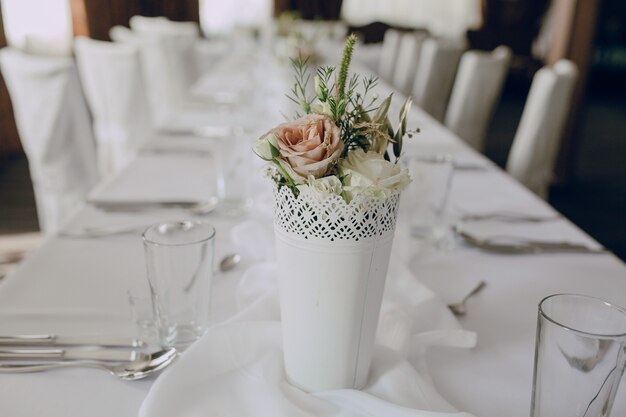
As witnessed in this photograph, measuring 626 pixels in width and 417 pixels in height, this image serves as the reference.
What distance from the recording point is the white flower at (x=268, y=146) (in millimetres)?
576

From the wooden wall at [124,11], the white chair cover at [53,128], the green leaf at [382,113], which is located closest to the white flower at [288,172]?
the green leaf at [382,113]

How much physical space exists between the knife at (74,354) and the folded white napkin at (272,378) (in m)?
0.11

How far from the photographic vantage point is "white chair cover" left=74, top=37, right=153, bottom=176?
266 centimetres

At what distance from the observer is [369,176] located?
0.58 metres

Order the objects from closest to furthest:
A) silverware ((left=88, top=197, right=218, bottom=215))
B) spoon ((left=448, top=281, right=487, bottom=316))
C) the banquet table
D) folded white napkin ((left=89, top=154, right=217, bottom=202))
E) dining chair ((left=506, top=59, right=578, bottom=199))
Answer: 1. the banquet table
2. spoon ((left=448, top=281, right=487, bottom=316))
3. silverware ((left=88, top=197, right=218, bottom=215))
4. folded white napkin ((left=89, top=154, right=217, bottom=202))
5. dining chair ((left=506, top=59, right=578, bottom=199))

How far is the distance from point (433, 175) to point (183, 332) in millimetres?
600

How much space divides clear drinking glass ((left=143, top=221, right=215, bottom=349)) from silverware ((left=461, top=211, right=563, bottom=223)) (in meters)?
0.70

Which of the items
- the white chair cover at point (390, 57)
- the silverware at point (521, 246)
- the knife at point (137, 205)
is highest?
the silverware at point (521, 246)

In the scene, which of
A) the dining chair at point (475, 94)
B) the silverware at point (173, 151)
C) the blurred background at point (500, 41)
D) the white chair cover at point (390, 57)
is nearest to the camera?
the silverware at point (173, 151)

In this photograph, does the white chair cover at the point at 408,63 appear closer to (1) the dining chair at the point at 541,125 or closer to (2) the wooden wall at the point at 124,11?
(1) the dining chair at the point at 541,125

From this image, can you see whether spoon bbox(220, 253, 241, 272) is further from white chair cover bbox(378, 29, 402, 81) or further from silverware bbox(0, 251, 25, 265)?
white chair cover bbox(378, 29, 402, 81)

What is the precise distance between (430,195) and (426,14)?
7736mm

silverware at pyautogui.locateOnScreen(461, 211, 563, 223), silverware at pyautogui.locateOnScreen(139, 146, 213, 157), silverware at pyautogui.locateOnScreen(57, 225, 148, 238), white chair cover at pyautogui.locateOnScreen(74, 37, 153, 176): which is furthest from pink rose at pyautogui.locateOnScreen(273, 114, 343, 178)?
white chair cover at pyautogui.locateOnScreen(74, 37, 153, 176)

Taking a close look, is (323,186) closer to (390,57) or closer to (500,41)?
(390,57)
